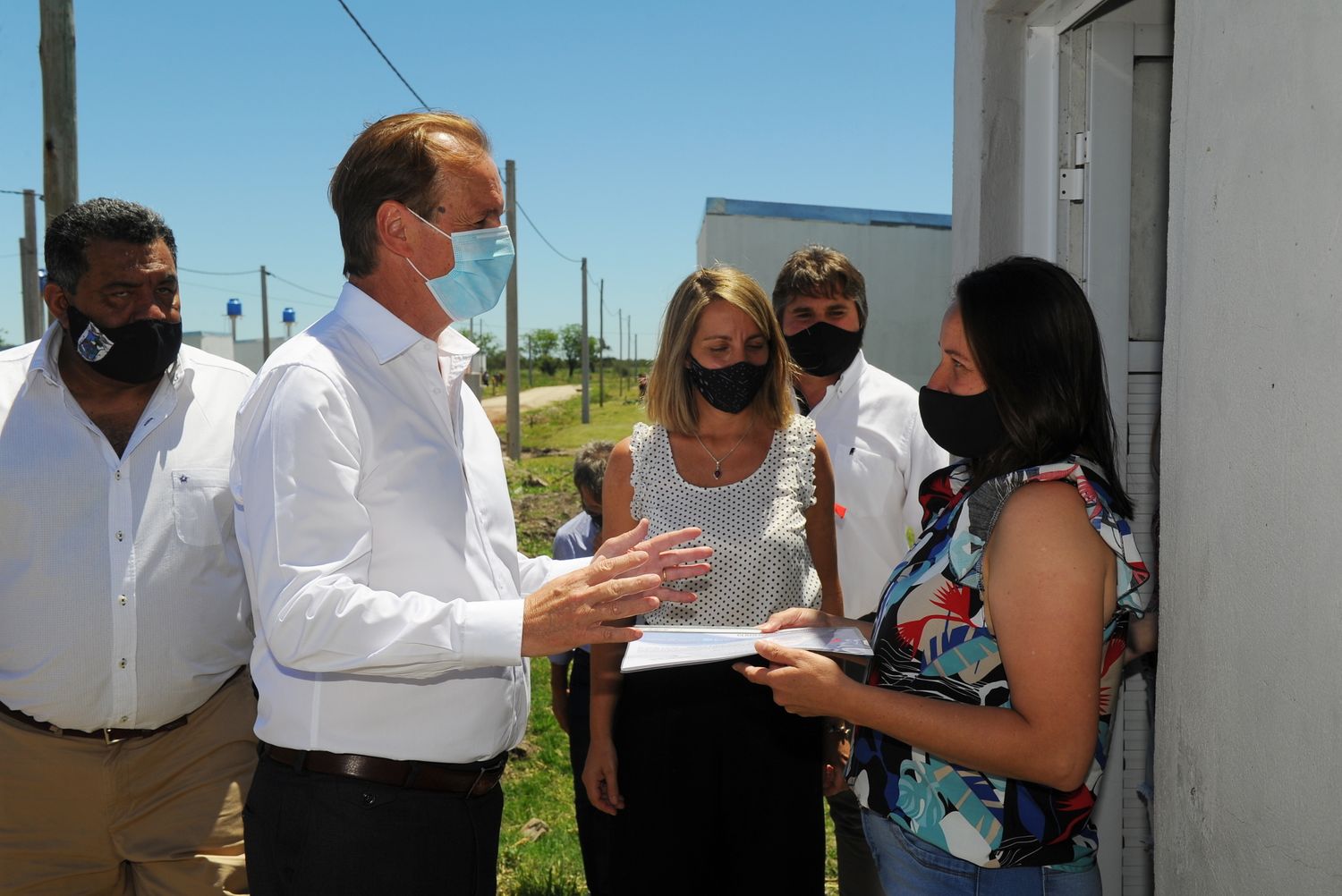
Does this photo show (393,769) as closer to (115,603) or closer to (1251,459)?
(115,603)

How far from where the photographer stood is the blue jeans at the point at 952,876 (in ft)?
6.23

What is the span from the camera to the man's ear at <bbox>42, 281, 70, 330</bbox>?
2906 mm

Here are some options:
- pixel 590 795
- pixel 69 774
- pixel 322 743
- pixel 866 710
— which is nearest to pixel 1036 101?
pixel 866 710

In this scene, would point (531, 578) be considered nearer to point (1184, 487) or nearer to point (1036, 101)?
point (1184, 487)

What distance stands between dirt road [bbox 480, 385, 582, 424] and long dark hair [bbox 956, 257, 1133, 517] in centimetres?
3780

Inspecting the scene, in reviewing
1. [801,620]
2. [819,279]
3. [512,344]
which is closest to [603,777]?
[801,620]

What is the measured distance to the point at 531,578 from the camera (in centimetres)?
261

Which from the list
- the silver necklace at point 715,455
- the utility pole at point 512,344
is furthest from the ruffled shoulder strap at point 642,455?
the utility pole at point 512,344

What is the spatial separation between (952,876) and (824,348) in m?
2.10

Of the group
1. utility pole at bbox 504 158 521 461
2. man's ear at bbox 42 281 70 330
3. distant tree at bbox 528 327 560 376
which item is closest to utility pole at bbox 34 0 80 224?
man's ear at bbox 42 281 70 330

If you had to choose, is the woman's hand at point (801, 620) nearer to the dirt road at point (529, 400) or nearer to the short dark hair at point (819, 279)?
the short dark hair at point (819, 279)

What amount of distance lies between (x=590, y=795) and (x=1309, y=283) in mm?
2219

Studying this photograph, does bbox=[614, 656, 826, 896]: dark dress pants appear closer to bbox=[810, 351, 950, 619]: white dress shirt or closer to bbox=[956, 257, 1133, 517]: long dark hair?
bbox=[810, 351, 950, 619]: white dress shirt


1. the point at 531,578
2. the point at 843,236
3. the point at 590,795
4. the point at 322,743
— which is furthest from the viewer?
the point at 843,236
